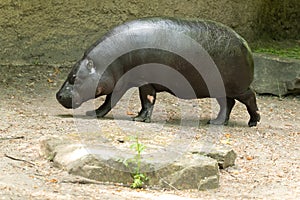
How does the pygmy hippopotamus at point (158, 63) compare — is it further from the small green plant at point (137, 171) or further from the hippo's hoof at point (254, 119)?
the small green plant at point (137, 171)

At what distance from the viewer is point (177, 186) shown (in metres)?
4.23

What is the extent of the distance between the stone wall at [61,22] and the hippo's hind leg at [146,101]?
2.20 m

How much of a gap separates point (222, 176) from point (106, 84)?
1.40m

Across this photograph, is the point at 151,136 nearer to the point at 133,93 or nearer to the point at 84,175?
the point at 84,175

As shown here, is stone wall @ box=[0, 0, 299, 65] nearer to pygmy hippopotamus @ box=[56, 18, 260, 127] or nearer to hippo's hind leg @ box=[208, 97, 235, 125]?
pygmy hippopotamus @ box=[56, 18, 260, 127]

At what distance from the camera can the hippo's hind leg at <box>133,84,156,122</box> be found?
582 cm

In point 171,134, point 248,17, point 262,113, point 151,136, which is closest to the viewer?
point 151,136

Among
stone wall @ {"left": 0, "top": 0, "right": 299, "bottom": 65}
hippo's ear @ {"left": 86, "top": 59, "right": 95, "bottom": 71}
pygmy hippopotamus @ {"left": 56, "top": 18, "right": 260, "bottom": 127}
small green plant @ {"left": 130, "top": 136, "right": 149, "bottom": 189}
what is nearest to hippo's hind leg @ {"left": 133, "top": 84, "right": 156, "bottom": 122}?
pygmy hippopotamus @ {"left": 56, "top": 18, "right": 260, "bottom": 127}

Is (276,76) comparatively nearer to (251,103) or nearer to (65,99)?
(251,103)

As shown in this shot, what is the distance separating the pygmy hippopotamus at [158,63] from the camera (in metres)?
5.65

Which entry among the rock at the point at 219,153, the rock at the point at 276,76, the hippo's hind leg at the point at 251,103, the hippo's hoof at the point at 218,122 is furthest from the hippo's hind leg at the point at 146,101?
the rock at the point at 276,76

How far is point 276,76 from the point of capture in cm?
796

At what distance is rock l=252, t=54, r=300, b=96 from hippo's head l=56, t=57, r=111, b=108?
110 inches

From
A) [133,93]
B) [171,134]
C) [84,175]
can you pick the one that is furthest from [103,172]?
[133,93]
